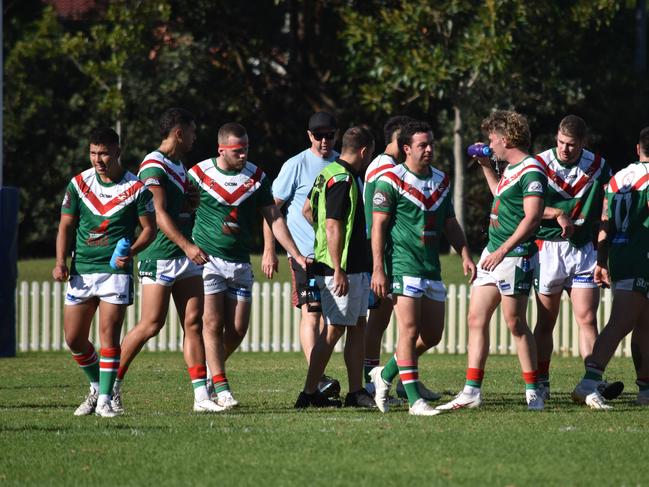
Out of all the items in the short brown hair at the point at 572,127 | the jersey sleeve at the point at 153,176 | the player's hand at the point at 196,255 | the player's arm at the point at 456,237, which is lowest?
the player's hand at the point at 196,255

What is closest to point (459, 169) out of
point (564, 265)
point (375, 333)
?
point (375, 333)

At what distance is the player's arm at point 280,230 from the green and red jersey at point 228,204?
0.07 m

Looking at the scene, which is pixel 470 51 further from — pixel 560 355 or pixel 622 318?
pixel 622 318

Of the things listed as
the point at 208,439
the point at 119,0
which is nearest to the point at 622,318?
the point at 208,439

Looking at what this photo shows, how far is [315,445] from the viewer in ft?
26.0

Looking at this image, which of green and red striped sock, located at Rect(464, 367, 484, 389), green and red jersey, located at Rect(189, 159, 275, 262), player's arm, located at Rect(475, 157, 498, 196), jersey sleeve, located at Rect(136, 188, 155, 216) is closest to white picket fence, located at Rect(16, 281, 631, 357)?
player's arm, located at Rect(475, 157, 498, 196)

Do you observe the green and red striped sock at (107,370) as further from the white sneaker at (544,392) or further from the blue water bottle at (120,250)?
the white sneaker at (544,392)

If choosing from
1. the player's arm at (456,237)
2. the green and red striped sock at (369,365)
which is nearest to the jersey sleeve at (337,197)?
the player's arm at (456,237)

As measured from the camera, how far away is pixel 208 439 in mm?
8164

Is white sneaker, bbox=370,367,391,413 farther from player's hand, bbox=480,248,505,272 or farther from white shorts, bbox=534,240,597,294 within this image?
white shorts, bbox=534,240,597,294

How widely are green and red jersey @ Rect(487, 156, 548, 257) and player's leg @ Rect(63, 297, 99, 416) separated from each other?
3102mm

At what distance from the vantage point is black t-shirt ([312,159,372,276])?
9.72 meters

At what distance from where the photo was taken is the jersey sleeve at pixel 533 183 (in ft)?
31.3

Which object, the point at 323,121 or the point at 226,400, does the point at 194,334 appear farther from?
the point at 323,121
